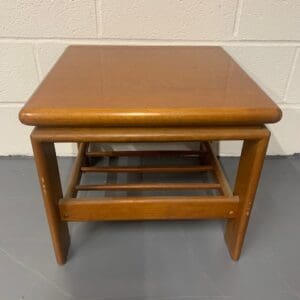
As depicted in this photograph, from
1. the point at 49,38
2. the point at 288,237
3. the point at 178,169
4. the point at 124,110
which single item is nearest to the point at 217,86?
the point at 124,110

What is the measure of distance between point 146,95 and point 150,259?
454mm

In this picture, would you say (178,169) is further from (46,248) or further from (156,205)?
(46,248)

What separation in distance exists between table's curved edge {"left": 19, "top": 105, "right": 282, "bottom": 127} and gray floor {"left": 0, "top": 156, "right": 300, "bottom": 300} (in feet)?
1.39

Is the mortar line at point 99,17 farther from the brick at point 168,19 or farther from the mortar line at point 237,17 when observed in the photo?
the mortar line at point 237,17

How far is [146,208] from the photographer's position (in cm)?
71

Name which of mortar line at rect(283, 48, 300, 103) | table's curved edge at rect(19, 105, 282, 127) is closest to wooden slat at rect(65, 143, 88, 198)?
table's curved edge at rect(19, 105, 282, 127)

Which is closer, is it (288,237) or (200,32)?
(288,237)

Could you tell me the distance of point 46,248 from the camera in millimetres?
831

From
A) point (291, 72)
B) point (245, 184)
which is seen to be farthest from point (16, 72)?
point (291, 72)

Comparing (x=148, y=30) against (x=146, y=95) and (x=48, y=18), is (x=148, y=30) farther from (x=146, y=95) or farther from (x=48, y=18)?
(x=146, y=95)

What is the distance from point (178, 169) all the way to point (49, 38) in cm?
60

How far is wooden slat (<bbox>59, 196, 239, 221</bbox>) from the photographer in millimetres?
701

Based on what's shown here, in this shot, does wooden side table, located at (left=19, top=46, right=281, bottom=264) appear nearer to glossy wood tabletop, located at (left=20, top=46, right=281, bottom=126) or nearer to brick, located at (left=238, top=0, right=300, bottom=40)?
glossy wood tabletop, located at (left=20, top=46, right=281, bottom=126)

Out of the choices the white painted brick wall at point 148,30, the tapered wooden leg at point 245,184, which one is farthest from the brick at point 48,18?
the tapered wooden leg at point 245,184
